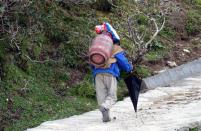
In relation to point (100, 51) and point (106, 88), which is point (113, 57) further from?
point (106, 88)

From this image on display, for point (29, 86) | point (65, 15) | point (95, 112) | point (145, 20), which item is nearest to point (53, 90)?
point (29, 86)

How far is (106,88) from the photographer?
28.5 feet

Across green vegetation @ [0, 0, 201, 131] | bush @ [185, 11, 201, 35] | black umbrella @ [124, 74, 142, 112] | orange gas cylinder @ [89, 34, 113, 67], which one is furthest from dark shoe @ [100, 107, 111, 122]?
bush @ [185, 11, 201, 35]

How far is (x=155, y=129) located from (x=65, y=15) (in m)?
5.53

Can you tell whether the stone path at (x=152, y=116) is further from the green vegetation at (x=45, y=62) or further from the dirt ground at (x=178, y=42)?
the dirt ground at (x=178, y=42)

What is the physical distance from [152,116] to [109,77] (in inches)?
38.8

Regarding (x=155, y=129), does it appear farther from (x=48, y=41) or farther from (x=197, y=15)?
(x=197, y=15)

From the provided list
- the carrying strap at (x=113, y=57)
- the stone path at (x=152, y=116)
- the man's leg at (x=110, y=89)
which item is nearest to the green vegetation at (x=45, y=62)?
the stone path at (x=152, y=116)

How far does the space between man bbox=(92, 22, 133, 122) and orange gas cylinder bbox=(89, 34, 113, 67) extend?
191 mm

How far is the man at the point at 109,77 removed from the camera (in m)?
8.48

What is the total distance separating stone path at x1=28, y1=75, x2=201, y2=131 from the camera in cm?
803

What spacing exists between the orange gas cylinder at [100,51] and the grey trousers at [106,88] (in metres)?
0.32

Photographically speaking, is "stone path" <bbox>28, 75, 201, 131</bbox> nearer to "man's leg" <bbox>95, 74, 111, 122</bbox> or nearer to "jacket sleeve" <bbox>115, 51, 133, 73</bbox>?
"man's leg" <bbox>95, 74, 111, 122</bbox>

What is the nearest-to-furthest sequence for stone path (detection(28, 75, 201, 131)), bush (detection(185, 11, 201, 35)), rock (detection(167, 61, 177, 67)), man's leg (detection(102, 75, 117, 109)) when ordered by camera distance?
1. stone path (detection(28, 75, 201, 131))
2. man's leg (detection(102, 75, 117, 109))
3. rock (detection(167, 61, 177, 67))
4. bush (detection(185, 11, 201, 35))
